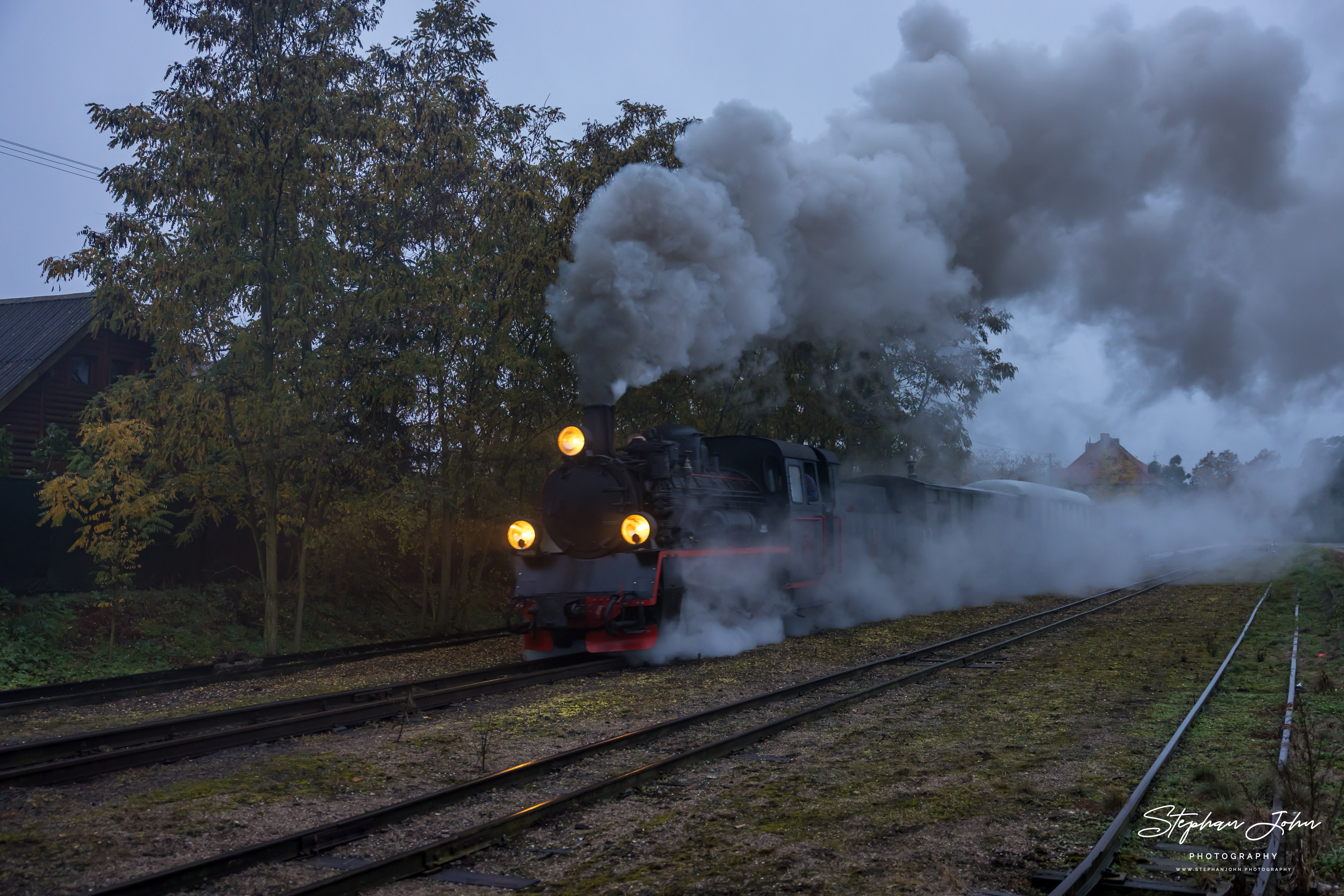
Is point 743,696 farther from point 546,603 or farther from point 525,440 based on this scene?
point 525,440

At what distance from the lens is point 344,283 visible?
1305 centimetres

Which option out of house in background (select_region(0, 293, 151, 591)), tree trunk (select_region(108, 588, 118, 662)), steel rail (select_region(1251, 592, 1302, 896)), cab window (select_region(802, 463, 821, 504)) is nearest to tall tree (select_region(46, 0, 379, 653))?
tree trunk (select_region(108, 588, 118, 662))

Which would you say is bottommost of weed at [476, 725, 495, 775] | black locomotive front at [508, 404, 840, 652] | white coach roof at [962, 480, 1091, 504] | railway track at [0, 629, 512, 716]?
weed at [476, 725, 495, 775]

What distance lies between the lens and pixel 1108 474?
7231cm

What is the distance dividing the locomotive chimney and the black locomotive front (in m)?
0.01

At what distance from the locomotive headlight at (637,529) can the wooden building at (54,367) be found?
13.3m

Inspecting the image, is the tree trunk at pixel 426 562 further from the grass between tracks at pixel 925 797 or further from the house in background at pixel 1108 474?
the house in background at pixel 1108 474

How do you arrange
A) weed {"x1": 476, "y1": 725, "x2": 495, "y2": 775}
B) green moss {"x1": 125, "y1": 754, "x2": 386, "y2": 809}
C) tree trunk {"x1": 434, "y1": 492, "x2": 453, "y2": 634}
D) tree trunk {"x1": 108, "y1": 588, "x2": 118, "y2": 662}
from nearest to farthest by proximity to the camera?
green moss {"x1": 125, "y1": 754, "x2": 386, "y2": 809}
weed {"x1": 476, "y1": 725, "x2": 495, "y2": 775}
tree trunk {"x1": 108, "y1": 588, "x2": 118, "y2": 662}
tree trunk {"x1": 434, "y1": 492, "x2": 453, "y2": 634}

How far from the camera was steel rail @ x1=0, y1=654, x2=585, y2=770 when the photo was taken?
6.50 meters

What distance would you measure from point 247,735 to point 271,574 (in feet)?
20.4

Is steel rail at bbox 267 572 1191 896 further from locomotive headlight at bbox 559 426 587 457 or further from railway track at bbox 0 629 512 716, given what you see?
railway track at bbox 0 629 512 716

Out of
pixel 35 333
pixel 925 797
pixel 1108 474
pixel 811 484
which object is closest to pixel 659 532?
pixel 811 484

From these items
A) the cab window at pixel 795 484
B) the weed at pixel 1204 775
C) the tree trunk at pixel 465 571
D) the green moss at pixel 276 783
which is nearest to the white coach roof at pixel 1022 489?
the cab window at pixel 795 484

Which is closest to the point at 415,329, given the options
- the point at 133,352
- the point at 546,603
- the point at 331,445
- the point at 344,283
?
the point at 344,283
